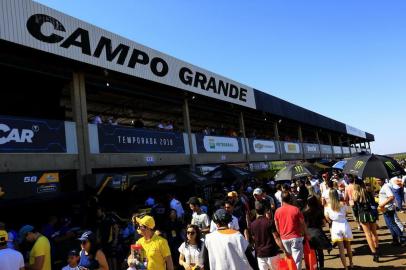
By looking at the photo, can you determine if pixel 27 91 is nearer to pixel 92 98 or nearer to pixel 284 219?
pixel 92 98

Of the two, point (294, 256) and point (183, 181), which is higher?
point (183, 181)

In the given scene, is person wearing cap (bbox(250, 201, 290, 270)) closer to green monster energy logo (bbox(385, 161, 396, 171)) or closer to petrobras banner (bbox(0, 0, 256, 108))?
green monster energy logo (bbox(385, 161, 396, 171))

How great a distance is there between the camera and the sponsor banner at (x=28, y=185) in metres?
9.97

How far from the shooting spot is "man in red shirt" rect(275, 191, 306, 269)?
22.2ft

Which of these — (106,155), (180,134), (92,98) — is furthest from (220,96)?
(106,155)

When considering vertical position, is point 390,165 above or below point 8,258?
above

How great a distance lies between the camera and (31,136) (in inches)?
423

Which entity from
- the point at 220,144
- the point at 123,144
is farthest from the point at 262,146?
the point at 123,144

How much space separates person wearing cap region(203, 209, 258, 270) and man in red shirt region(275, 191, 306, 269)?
2.32m

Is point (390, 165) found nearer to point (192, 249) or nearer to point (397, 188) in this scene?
point (397, 188)

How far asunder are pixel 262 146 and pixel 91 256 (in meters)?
20.9

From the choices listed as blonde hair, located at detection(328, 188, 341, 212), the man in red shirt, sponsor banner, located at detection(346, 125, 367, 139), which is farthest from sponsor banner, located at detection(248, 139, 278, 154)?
sponsor banner, located at detection(346, 125, 367, 139)

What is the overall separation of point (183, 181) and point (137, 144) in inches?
127

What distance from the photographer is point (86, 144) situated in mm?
12438
